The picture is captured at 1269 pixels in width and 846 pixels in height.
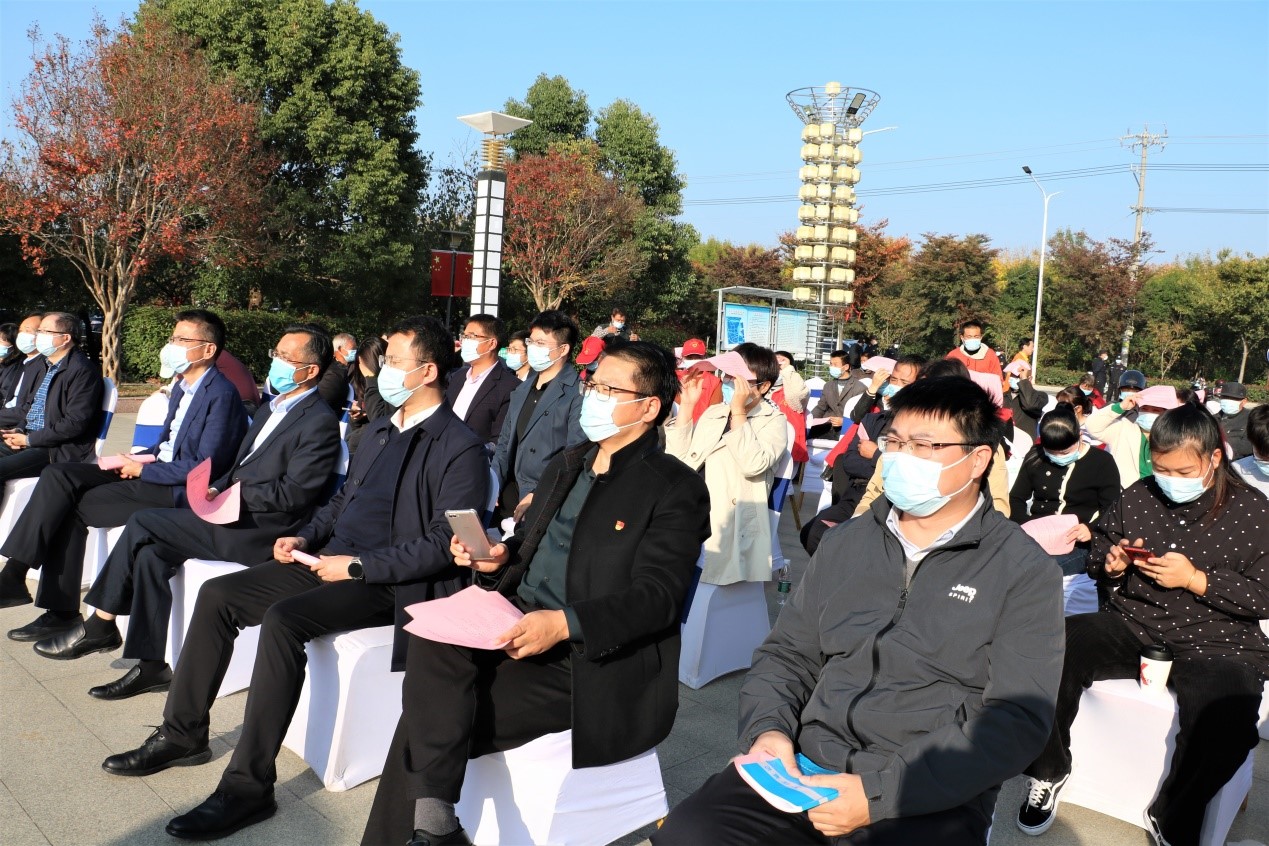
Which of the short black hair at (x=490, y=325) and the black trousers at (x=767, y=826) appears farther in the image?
the short black hair at (x=490, y=325)

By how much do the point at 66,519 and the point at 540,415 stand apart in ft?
8.21

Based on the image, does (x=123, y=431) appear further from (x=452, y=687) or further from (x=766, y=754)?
(x=766, y=754)

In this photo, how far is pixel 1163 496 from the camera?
3.72 metres

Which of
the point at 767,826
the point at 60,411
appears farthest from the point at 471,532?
the point at 60,411

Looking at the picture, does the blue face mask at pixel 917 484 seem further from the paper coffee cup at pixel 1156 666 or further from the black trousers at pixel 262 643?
the black trousers at pixel 262 643

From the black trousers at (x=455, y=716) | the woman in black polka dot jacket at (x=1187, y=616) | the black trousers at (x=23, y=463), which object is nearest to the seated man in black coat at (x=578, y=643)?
the black trousers at (x=455, y=716)

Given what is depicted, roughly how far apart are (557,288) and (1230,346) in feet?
76.8

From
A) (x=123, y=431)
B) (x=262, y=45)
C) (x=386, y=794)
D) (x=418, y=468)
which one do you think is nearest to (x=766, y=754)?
(x=386, y=794)

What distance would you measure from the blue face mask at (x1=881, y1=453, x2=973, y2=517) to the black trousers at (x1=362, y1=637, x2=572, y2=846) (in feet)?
3.91

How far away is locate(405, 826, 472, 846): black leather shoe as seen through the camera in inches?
119

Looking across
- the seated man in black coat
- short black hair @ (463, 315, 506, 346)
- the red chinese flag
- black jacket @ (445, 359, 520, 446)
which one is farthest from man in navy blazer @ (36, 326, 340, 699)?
the red chinese flag

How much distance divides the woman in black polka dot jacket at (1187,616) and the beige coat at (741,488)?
5.51ft

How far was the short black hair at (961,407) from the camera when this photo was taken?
100 inches

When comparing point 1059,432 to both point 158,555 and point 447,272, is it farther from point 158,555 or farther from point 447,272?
point 447,272
